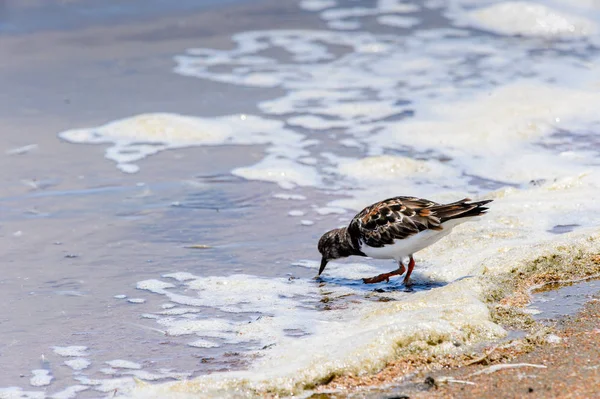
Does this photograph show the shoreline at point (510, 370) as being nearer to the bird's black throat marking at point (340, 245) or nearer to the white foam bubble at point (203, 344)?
the white foam bubble at point (203, 344)

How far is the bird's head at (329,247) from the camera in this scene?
18.8ft

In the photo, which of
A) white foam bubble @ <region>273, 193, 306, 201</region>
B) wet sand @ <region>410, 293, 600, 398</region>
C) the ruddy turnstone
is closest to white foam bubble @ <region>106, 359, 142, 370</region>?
wet sand @ <region>410, 293, 600, 398</region>

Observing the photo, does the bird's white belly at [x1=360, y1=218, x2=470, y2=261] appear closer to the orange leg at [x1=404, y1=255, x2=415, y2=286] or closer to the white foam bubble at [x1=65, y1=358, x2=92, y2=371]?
the orange leg at [x1=404, y1=255, x2=415, y2=286]

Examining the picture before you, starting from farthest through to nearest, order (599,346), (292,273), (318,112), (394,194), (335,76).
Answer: (335,76), (318,112), (394,194), (292,273), (599,346)

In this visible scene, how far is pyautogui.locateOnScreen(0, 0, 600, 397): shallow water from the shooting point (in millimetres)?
4586

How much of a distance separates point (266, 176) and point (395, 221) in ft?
7.32

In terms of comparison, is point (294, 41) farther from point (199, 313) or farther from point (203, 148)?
point (199, 313)

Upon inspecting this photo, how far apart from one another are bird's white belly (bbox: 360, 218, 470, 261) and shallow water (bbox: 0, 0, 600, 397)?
0.22 metres

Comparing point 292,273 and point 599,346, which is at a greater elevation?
point 599,346

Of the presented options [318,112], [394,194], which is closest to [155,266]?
[394,194]


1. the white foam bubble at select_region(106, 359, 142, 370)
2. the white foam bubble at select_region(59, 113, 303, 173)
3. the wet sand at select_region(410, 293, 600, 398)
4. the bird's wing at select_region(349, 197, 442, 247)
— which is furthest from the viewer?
the white foam bubble at select_region(59, 113, 303, 173)

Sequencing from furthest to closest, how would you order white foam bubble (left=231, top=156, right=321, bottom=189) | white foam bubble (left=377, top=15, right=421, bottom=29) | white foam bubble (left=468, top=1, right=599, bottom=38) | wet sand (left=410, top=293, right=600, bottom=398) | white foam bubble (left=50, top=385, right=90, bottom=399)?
white foam bubble (left=377, top=15, right=421, bottom=29)
white foam bubble (left=468, top=1, right=599, bottom=38)
white foam bubble (left=231, top=156, right=321, bottom=189)
white foam bubble (left=50, top=385, right=90, bottom=399)
wet sand (left=410, top=293, right=600, bottom=398)

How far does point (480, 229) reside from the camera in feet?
20.0

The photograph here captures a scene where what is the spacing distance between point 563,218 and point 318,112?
3.60 meters
